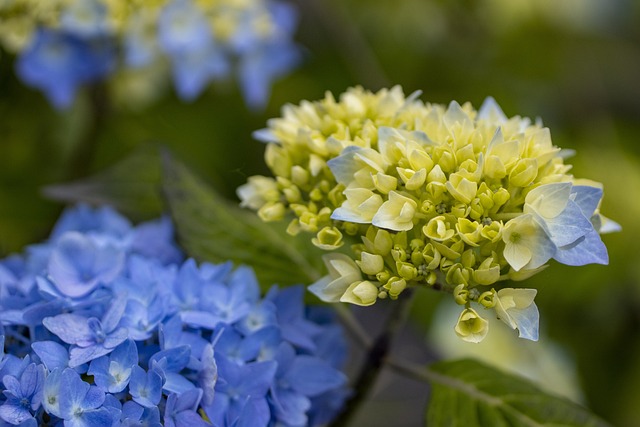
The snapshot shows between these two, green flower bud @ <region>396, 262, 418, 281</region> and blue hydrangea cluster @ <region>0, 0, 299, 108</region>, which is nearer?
green flower bud @ <region>396, 262, 418, 281</region>

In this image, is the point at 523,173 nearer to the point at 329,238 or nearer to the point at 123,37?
the point at 329,238

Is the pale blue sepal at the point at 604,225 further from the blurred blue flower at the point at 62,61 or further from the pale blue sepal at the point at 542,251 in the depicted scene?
the blurred blue flower at the point at 62,61

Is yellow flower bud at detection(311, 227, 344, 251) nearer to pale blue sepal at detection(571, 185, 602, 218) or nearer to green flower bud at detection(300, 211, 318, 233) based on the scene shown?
green flower bud at detection(300, 211, 318, 233)

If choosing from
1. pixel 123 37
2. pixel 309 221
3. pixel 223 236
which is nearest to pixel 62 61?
pixel 123 37

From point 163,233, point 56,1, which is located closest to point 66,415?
point 163,233

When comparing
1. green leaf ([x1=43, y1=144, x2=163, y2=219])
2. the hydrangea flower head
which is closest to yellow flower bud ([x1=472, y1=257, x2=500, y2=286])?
the hydrangea flower head

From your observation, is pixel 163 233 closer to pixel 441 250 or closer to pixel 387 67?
pixel 441 250

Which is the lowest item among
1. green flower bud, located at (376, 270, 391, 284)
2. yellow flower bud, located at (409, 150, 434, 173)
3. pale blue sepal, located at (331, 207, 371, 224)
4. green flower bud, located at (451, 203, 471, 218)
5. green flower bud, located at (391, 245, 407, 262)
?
green flower bud, located at (376, 270, 391, 284)
